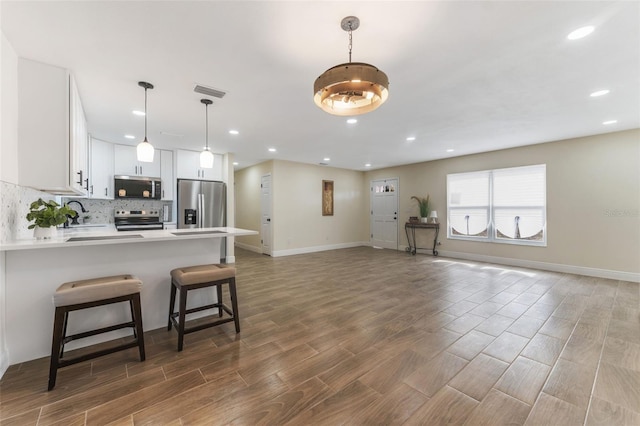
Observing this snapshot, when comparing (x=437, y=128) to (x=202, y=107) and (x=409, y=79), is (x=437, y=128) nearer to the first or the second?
(x=409, y=79)

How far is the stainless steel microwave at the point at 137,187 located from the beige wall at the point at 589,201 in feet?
24.0

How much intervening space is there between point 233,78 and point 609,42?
329 cm

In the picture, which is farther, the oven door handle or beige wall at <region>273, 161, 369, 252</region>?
beige wall at <region>273, 161, 369, 252</region>

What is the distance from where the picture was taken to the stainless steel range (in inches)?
192

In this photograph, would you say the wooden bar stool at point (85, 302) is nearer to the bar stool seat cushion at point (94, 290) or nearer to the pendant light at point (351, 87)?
the bar stool seat cushion at point (94, 290)

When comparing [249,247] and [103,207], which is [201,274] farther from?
[249,247]

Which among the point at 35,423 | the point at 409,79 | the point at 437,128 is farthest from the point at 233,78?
the point at 437,128

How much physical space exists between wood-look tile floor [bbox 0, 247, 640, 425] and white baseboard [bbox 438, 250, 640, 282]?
4.56ft

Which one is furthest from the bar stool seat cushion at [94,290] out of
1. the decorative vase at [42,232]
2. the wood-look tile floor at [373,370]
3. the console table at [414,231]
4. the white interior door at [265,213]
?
the console table at [414,231]

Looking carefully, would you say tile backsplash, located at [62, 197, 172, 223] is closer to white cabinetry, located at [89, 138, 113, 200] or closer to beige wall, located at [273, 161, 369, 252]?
white cabinetry, located at [89, 138, 113, 200]

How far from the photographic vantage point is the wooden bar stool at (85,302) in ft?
5.84

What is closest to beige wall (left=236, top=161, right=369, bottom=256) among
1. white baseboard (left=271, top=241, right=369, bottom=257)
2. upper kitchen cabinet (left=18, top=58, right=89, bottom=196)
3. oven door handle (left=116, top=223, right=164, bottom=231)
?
white baseboard (left=271, top=241, right=369, bottom=257)

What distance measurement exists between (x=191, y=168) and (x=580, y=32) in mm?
5995

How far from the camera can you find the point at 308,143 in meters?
5.18
